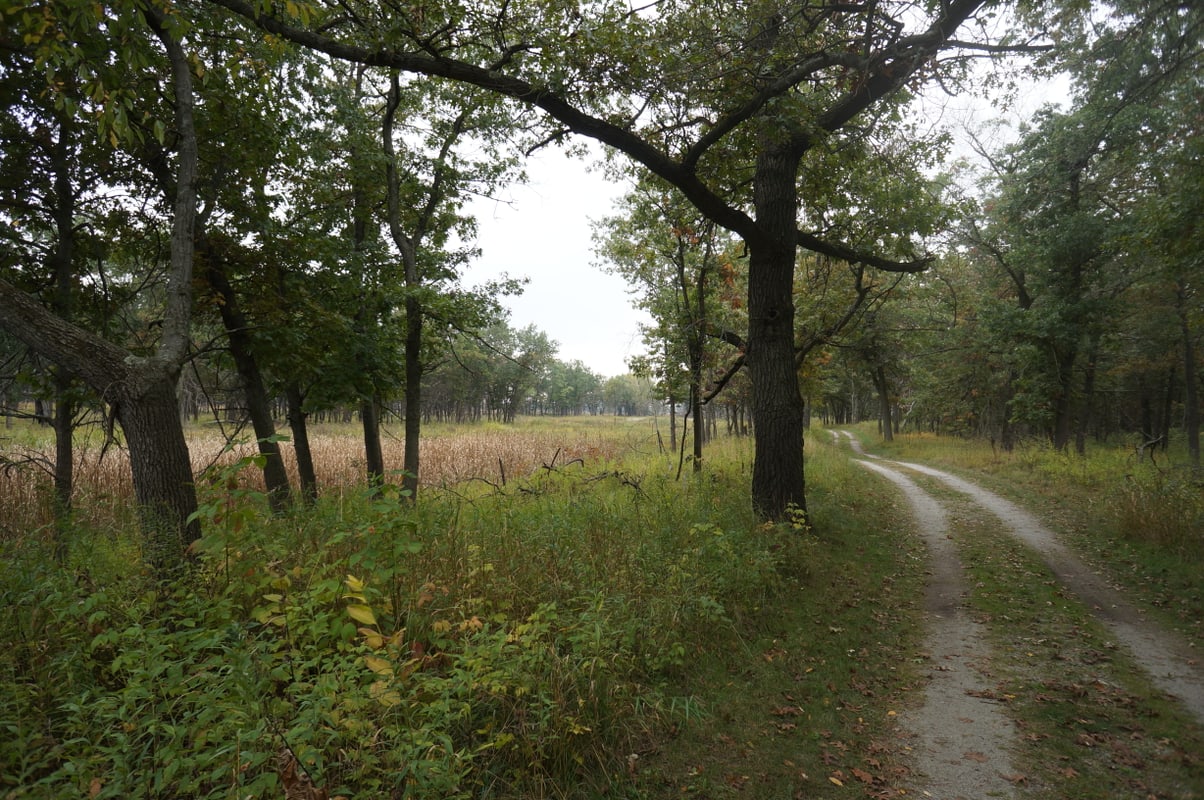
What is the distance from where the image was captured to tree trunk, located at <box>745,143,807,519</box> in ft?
25.8

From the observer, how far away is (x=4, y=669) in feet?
8.62

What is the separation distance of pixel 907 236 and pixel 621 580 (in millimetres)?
8705

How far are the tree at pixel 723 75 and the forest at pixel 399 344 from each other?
0.19 ft

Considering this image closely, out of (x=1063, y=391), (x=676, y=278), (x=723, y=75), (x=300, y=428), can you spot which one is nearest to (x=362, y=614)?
(x=723, y=75)

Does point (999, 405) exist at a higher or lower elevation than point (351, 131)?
lower

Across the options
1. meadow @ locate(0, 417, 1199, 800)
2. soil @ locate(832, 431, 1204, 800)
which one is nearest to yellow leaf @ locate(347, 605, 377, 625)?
meadow @ locate(0, 417, 1199, 800)

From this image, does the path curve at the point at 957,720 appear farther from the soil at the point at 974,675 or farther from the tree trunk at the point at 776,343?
the tree trunk at the point at 776,343

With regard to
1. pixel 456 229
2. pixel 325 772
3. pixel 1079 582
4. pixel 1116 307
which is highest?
pixel 456 229

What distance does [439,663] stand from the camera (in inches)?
144

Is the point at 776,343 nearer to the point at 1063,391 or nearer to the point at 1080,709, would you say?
the point at 1080,709

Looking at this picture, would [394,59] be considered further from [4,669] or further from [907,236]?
[907,236]

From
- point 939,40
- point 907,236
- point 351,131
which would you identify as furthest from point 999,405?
point 351,131

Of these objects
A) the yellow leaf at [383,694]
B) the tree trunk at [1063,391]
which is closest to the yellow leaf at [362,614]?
the yellow leaf at [383,694]

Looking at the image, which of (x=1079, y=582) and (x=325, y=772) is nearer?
(x=325, y=772)
